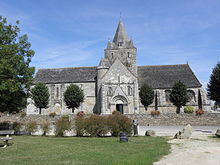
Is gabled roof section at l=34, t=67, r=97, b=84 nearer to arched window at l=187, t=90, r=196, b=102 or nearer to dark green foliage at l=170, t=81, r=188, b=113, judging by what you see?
dark green foliage at l=170, t=81, r=188, b=113

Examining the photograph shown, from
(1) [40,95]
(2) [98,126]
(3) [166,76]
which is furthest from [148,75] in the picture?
(2) [98,126]

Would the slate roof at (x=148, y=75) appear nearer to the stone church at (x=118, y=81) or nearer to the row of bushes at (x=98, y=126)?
the stone church at (x=118, y=81)

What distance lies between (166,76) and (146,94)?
8.39 meters

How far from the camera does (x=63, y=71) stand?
50438 millimetres

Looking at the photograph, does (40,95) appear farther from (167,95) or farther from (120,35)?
(167,95)

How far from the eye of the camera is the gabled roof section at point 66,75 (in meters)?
47.0

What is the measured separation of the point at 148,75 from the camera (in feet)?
156

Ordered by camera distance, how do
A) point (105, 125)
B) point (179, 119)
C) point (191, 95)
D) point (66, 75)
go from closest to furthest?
point (105, 125) → point (179, 119) → point (191, 95) → point (66, 75)

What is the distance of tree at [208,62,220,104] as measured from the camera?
34.2 meters

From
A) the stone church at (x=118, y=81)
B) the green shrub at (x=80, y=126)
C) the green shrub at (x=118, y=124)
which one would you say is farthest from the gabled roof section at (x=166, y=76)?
the green shrub at (x=80, y=126)

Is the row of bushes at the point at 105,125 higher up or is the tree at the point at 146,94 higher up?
the tree at the point at 146,94

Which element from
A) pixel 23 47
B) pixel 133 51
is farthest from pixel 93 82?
pixel 23 47

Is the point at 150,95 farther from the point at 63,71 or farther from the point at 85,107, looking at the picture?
the point at 63,71

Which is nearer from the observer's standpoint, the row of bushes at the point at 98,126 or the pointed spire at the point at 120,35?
the row of bushes at the point at 98,126
